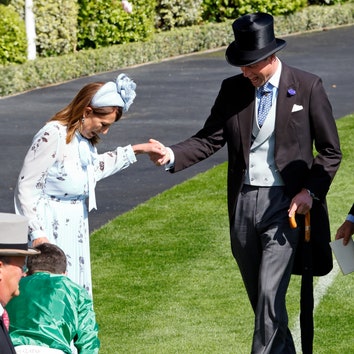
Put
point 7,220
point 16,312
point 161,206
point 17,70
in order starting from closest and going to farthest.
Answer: point 7,220 → point 16,312 → point 161,206 → point 17,70

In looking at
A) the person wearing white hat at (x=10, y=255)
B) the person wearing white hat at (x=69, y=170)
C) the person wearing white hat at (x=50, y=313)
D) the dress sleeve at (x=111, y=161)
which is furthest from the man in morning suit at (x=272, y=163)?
the person wearing white hat at (x=10, y=255)

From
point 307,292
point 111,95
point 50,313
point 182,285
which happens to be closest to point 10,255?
point 50,313

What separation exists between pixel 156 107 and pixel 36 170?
1205 centimetres

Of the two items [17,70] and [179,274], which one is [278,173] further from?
[17,70]

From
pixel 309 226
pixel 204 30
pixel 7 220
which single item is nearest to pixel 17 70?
pixel 204 30

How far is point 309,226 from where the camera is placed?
786 centimetres

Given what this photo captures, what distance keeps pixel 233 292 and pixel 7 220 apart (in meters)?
5.95

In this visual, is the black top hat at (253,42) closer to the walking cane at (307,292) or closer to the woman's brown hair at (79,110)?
the woman's brown hair at (79,110)

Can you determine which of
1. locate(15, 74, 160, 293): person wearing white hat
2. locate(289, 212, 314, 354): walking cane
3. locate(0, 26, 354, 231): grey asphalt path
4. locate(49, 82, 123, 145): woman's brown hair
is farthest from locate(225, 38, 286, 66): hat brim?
locate(0, 26, 354, 231): grey asphalt path

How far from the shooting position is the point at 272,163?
7.75 m

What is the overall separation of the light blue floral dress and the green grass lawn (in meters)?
1.77

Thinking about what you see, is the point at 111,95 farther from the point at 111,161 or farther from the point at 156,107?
the point at 156,107

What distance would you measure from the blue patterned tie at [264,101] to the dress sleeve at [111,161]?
0.83m

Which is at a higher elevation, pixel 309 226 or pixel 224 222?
pixel 309 226
